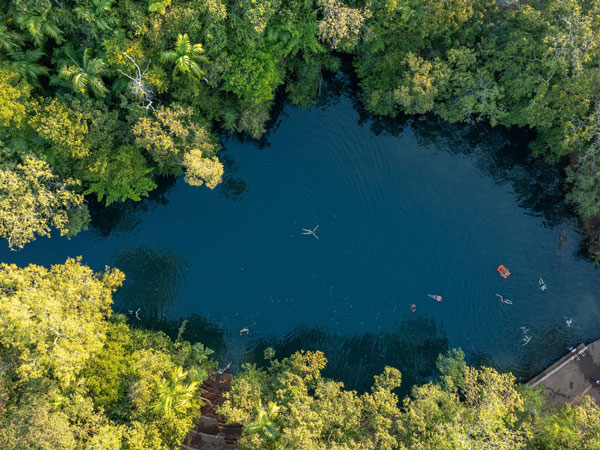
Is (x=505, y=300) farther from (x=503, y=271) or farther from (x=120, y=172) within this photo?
(x=120, y=172)

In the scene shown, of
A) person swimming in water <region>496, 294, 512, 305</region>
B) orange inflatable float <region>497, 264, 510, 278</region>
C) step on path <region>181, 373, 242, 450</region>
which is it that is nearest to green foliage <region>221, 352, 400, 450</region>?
step on path <region>181, 373, 242, 450</region>

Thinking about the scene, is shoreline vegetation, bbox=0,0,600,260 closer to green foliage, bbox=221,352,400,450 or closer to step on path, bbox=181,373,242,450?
green foliage, bbox=221,352,400,450

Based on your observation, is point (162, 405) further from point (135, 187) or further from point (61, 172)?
point (61, 172)

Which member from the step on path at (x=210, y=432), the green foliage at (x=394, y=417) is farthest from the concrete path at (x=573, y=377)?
the step on path at (x=210, y=432)

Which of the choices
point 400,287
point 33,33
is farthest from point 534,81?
point 33,33

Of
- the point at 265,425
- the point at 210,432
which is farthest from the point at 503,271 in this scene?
the point at 210,432

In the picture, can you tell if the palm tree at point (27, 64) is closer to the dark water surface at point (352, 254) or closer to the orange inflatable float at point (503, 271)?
the dark water surface at point (352, 254)
